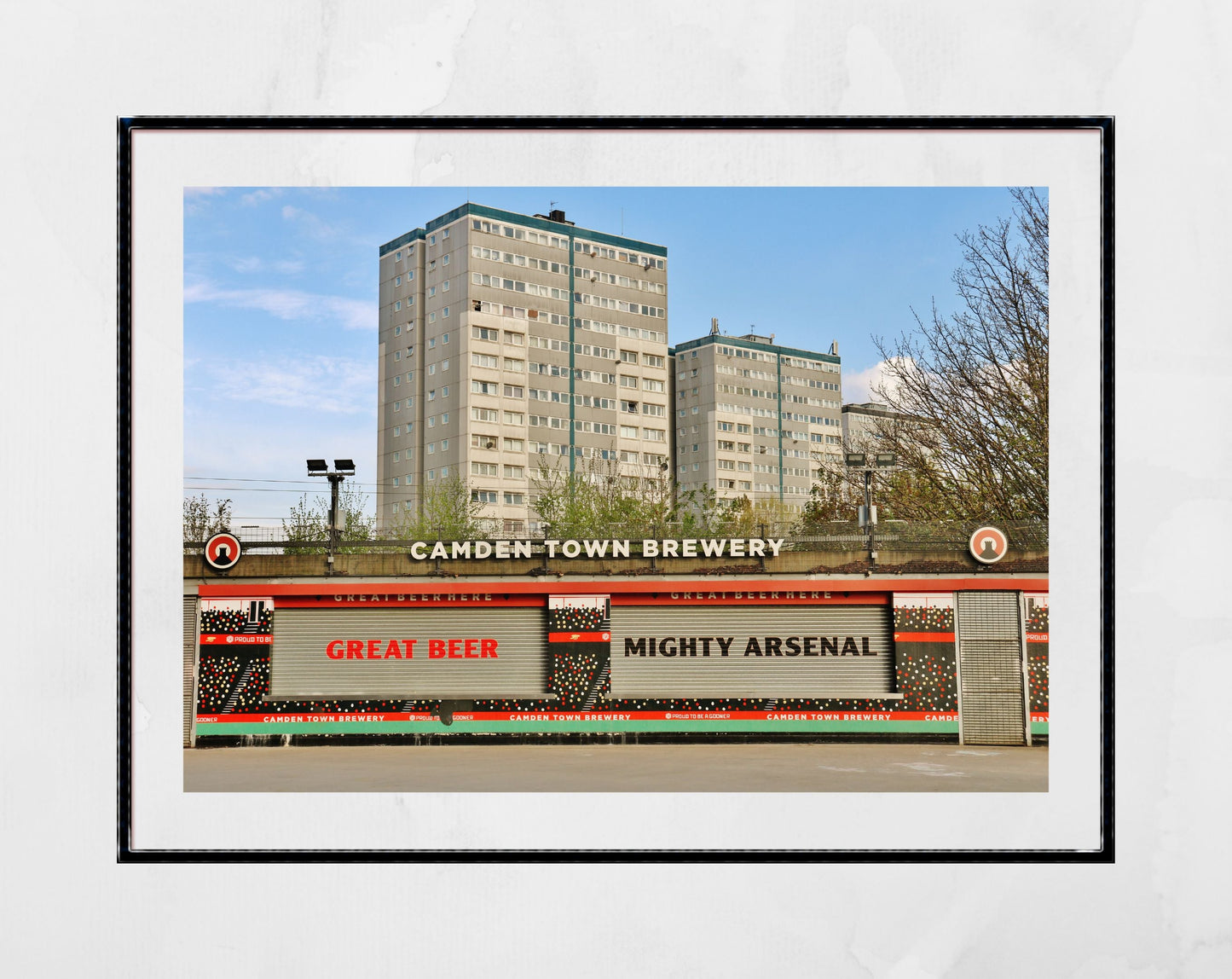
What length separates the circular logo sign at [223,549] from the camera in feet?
54.4

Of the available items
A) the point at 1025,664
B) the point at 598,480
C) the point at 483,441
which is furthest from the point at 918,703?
the point at 483,441

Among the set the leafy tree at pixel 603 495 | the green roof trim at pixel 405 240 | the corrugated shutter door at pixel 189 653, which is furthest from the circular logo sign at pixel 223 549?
the green roof trim at pixel 405 240

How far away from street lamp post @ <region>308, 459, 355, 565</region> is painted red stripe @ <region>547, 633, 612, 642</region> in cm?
337

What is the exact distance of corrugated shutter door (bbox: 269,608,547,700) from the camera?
52.4 ft

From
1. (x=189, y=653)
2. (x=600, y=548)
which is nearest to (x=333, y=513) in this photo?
(x=189, y=653)

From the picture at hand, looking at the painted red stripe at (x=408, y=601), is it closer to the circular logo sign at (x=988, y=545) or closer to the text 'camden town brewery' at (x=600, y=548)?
the text 'camden town brewery' at (x=600, y=548)

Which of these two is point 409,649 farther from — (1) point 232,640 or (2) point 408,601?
(1) point 232,640

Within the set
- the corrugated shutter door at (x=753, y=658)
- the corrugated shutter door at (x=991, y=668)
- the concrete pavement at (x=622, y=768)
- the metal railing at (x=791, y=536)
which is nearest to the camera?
the concrete pavement at (x=622, y=768)

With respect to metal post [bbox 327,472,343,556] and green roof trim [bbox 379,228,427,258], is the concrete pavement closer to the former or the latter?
metal post [bbox 327,472,343,556]

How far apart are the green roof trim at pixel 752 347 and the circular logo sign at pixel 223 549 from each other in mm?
10240

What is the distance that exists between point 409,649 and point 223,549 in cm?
314
